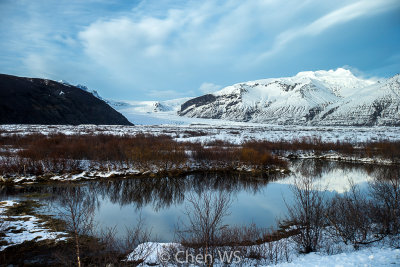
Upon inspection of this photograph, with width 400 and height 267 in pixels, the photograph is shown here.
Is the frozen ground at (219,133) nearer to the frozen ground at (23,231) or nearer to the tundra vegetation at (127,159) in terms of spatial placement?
the tundra vegetation at (127,159)

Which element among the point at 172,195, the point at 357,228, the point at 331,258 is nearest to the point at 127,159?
the point at 172,195

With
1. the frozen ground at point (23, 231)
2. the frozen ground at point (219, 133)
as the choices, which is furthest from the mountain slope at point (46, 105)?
the frozen ground at point (23, 231)

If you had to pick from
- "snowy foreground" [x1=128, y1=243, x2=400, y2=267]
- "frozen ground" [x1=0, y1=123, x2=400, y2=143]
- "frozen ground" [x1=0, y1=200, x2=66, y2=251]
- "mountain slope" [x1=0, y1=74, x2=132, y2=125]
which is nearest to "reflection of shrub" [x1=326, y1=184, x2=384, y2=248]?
"snowy foreground" [x1=128, y1=243, x2=400, y2=267]

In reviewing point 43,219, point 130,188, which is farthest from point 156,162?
point 43,219

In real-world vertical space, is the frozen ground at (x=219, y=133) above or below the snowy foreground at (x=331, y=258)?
above

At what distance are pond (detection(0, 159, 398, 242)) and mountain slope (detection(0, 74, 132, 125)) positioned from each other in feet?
204

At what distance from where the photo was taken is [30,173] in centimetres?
1731

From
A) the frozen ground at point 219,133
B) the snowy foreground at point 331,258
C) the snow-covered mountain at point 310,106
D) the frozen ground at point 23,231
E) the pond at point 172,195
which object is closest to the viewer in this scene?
the snowy foreground at point 331,258

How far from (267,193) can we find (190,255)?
9817 millimetres

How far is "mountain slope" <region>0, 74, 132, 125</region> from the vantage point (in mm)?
65562

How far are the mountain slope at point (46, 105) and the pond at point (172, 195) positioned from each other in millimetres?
62186

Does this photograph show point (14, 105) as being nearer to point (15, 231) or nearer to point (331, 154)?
point (15, 231)

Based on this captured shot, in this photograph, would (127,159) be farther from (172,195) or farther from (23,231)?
(23,231)

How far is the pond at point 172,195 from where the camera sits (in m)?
10.2
